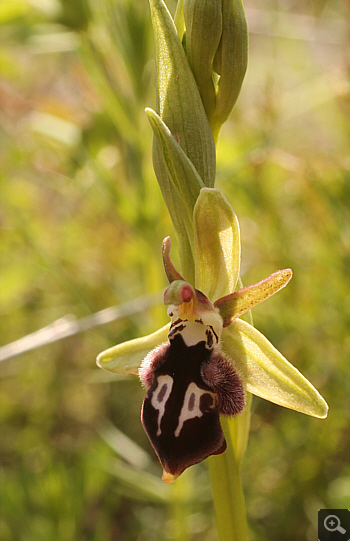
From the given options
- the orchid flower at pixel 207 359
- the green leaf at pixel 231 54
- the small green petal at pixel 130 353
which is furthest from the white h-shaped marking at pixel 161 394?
the green leaf at pixel 231 54

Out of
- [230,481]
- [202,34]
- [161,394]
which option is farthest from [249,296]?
[202,34]

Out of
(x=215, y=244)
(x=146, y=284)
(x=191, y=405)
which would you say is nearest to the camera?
(x=191, y=405)

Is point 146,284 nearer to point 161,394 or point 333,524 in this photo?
point 333,524

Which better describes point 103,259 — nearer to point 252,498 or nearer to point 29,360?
point 29,360

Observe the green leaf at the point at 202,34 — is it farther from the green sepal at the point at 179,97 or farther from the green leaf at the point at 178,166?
the green leaf at the point at 178,166

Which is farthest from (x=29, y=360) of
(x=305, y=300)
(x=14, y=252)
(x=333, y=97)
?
(x=333, y=97)
